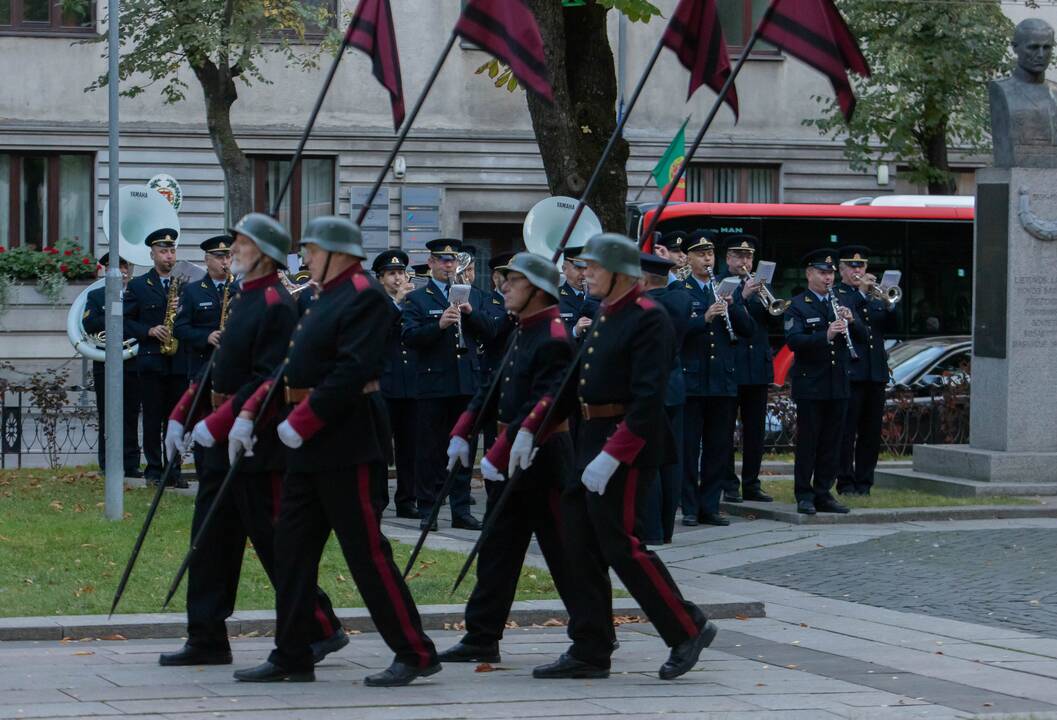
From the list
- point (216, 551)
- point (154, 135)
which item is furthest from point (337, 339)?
point (154, 135)

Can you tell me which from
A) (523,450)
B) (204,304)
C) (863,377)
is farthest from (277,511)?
(863,377)

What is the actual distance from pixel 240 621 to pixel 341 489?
182cm

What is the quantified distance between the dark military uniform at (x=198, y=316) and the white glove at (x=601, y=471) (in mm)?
6648

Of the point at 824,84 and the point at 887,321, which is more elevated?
the point at 824,84

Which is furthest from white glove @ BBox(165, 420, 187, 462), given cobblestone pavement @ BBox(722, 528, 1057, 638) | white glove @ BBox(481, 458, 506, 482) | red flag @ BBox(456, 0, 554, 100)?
cobblestone pavement @ BBox(722, 528, 1057, 638)

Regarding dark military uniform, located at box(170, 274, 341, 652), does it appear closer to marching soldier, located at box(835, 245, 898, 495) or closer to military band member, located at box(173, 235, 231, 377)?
military band member, located at box(173, 235, 231, 377)

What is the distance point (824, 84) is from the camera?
35.8 meters

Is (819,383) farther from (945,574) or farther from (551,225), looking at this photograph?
(945,574)

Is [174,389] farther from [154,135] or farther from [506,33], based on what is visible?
[154,135]

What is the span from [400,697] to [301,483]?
1024mm

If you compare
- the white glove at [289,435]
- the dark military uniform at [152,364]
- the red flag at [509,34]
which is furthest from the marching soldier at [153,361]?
the white glove at [289,435]


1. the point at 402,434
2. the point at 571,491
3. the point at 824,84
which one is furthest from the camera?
the point at 824,84

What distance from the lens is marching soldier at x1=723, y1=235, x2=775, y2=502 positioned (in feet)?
48.5

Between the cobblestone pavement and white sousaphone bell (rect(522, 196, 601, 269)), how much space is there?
380 cm
